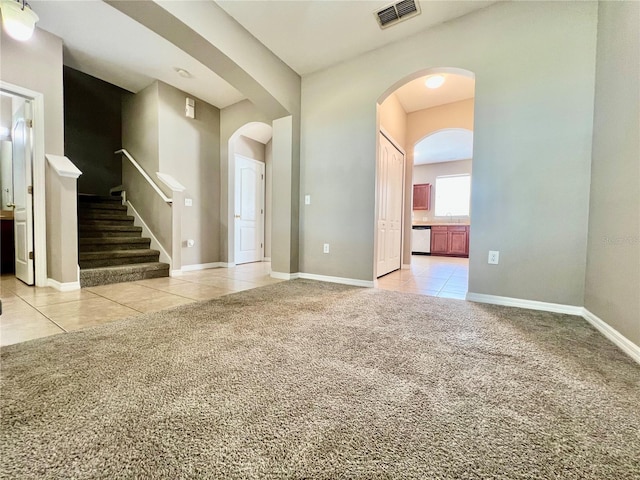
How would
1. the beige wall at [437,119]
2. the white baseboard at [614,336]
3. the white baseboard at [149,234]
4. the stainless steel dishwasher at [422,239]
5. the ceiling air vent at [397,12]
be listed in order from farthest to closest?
1. the stainless steel dishwasher at [422,239]
2. the beige wall at [437,119]
3. the white baseboard at [149,234]
4. the ceiling air vent at [397,12]
5. the white baseboard at [614,336]

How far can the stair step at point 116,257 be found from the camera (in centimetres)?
323

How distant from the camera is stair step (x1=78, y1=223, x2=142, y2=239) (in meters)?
3.66

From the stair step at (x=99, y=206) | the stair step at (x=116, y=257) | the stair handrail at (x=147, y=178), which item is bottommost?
the stair step at (x=116, y=257)

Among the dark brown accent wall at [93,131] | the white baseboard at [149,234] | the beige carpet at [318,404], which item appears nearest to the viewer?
the beige carpet at [318,404]

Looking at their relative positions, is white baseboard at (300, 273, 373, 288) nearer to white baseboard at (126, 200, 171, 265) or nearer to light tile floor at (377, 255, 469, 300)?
light tile floor at (377, 255, 469, 300)

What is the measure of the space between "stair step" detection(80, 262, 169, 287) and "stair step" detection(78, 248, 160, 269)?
15 cm

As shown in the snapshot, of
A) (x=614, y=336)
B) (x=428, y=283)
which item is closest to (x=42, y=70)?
(x=428, y=283)

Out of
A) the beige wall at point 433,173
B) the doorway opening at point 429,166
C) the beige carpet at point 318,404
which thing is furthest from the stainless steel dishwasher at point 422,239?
the beige carpet at point 318,404

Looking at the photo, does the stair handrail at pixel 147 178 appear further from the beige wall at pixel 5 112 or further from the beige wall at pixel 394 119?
the beige wall at pixel 394 119

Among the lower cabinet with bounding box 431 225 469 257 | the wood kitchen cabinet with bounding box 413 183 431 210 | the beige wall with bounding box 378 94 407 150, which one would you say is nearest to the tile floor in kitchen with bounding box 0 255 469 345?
the beige wall with bounding box 378 94 407 150

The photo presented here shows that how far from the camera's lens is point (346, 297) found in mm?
2512

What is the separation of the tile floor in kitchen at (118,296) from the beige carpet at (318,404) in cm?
30

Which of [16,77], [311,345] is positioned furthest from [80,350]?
[16,77]

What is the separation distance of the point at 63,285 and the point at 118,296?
0.71 meters
